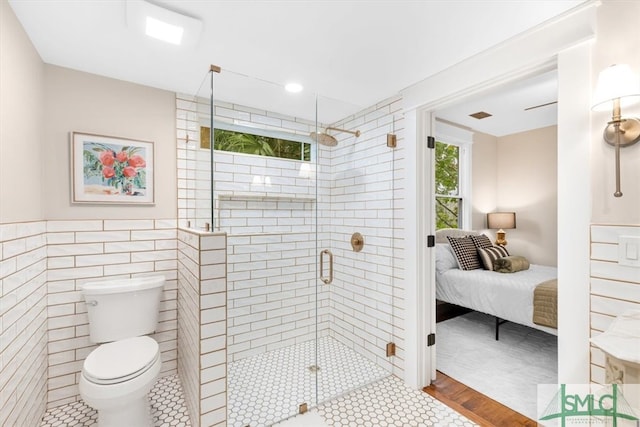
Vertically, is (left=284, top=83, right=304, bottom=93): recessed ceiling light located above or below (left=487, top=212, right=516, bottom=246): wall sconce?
above

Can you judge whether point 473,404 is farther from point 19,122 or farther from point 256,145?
point 19,122

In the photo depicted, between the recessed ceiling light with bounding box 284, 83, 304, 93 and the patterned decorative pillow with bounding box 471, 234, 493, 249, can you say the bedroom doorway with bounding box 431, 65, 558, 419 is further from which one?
the recessed ceiling light with bounding box 284, 83, 304, 93

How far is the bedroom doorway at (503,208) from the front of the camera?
2369 millimetres

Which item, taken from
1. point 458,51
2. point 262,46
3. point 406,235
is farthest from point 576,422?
point 262,46

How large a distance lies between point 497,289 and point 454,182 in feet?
5.67

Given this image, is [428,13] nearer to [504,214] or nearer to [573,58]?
[573,58]

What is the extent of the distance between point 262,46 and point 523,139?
4172 mm

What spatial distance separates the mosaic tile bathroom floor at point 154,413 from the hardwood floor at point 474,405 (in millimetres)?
1755

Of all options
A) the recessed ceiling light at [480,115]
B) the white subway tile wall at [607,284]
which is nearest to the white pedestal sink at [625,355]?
the white subway tile wall at [607,284]

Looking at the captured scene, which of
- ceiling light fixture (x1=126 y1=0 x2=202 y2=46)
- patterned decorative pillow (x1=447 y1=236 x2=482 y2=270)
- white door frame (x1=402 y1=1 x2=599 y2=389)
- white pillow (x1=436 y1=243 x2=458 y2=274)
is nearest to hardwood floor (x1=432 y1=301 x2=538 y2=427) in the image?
white door frame (x1=402 y1=1 x2=599 y2=389)

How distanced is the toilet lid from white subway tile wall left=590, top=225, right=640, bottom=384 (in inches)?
91.0

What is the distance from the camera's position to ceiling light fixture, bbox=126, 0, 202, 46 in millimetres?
1389

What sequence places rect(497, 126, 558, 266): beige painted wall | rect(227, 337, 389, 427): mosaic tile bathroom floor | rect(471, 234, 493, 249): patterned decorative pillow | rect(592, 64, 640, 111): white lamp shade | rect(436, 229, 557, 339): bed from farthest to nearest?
rect(497, 126, 558, 266): beige painted wall < rect(471, 234, 493, 249): patterned decorative pillow < rect(436, 229, 557, 339): bed < rect(227, 337, 389, 427): mosaic tile bathroom floor < rect(592, 64, 640, 111): white lamp shade

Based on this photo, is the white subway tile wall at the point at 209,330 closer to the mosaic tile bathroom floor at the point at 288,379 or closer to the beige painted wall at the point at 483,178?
the mosaic tile bathroom floor at the point at 288,379
